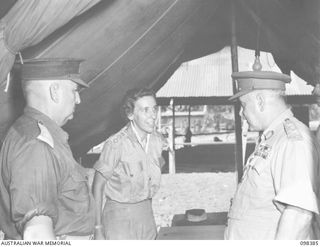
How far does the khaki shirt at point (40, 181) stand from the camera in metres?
1.17

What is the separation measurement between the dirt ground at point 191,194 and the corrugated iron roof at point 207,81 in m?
2.00

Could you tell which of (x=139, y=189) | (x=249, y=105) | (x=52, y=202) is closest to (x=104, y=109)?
(x=139, y=189)

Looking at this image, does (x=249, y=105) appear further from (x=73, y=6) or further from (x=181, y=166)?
(x=181, y=166)

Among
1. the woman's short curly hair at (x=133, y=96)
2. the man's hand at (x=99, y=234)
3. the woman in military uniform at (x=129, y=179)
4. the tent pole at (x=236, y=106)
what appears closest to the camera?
the man's hand at (x=99, y=234)

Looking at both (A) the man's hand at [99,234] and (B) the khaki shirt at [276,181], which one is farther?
(A) the man's hand at [99,234]

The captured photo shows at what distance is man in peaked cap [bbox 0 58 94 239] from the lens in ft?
3.84

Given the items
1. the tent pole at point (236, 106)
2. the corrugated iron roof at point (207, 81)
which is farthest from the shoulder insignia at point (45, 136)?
the corrugated iron roof at point (207, 81)

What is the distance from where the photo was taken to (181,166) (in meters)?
10.8

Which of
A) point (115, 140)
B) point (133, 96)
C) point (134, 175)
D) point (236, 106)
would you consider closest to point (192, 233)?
point (134, 175)

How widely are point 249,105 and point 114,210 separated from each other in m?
1.13

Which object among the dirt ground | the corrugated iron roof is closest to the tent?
the dirt ground

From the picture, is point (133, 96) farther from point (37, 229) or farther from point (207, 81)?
point (207, 81)

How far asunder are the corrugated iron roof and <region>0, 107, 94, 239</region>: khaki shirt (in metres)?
7.98

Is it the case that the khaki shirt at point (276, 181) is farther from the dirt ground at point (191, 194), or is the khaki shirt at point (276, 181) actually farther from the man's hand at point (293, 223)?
the dirt ground at point (191, 194)
